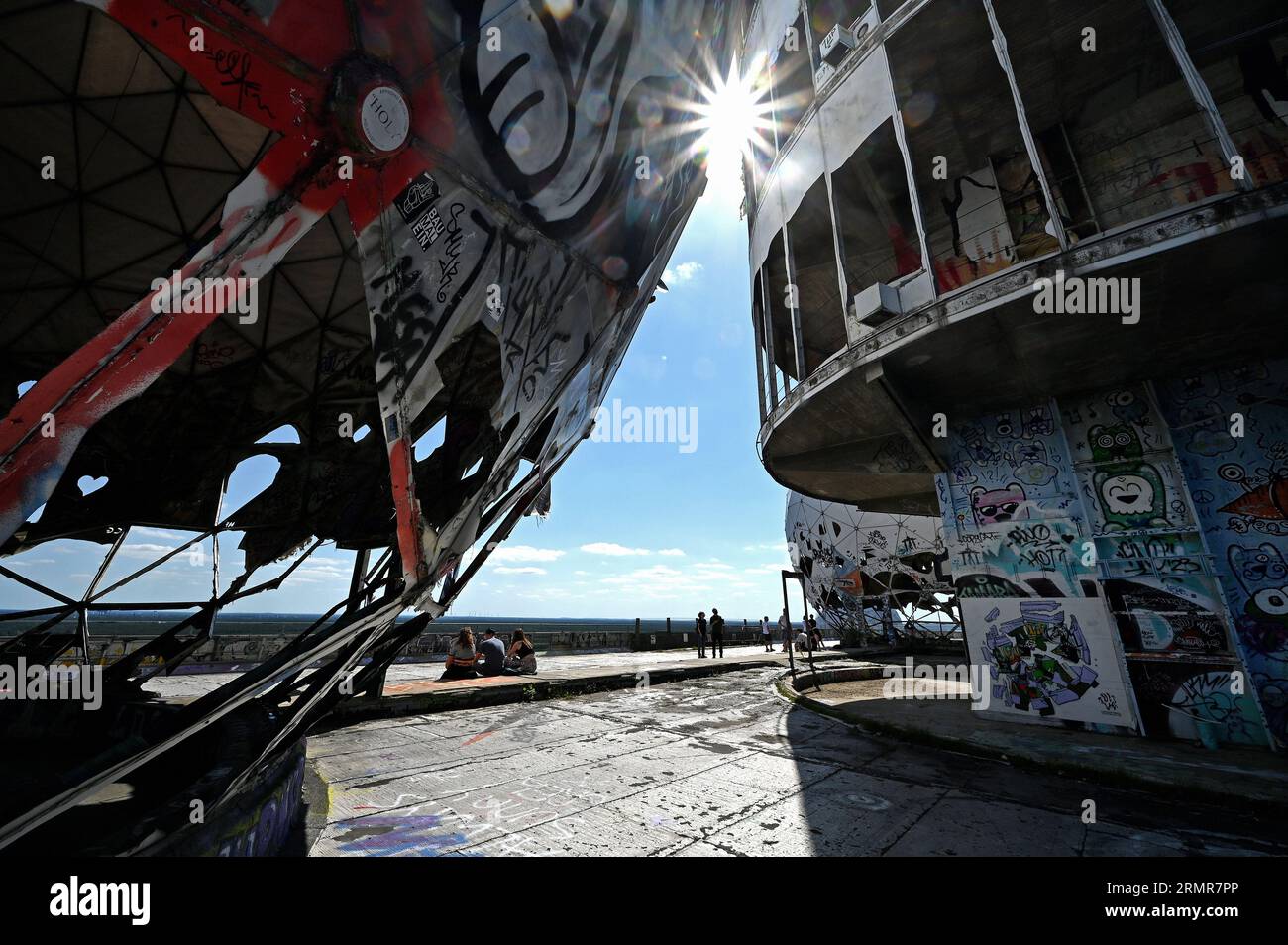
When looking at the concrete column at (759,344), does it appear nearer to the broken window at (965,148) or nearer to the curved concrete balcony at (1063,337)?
the curved concrete balcony at (1063,337)

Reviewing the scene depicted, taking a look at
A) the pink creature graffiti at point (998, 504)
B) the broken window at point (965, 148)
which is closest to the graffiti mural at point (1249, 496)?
the pink creature graffiti at point (998, 504)

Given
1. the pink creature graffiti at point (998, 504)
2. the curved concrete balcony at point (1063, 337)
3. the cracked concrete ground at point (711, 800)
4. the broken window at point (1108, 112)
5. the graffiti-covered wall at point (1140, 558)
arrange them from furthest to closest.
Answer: the pink creature graffiti at point (998, 504) < the broken window at point (1108, 112) < the graffiti-covered wall at point (1140, 558) < the curved concrete balcony at point (1063, 337) < the cracked concrete ground at point (711, 800)

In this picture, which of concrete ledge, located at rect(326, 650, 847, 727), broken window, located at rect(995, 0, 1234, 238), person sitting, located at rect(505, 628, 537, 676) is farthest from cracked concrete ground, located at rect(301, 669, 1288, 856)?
broken window, located at rect(995, 0, 1234, 238)

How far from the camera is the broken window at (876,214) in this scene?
10.1 metres

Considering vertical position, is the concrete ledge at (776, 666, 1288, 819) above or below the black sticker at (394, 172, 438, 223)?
below

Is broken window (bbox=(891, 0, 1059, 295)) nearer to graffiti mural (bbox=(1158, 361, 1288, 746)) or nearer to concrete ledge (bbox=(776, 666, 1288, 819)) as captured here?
graffiti mural (bbox=(1158, 361, 1288, 746))

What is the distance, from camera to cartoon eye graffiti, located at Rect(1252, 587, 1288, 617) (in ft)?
21.3

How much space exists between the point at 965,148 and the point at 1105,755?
10519 mm

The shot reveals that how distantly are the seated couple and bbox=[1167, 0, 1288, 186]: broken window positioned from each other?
1580 centimetres

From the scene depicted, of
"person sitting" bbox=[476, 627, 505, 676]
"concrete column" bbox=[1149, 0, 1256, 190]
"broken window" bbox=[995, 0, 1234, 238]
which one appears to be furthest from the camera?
"person sitting" bbox=[476, 627, 505, 676]

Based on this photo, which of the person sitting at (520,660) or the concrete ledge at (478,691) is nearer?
the concrete ledge at (478,691)

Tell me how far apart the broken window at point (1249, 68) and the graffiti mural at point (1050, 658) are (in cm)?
701

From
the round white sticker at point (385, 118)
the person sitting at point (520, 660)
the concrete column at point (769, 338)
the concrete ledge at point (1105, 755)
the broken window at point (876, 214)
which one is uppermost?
the broken window at point (876, 214)
